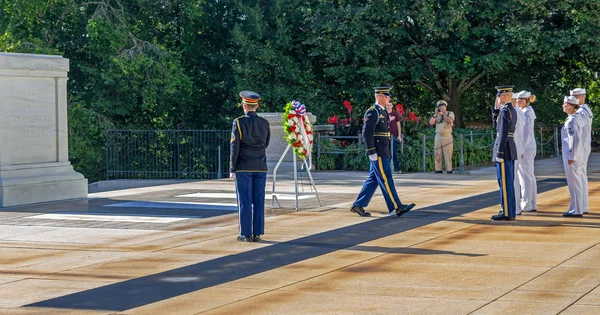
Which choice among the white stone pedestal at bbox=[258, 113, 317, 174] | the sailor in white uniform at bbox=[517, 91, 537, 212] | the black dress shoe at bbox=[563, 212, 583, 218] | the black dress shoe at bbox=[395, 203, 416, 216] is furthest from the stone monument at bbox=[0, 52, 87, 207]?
the black dress shoe at bbox=[563, 212, 583, 218]

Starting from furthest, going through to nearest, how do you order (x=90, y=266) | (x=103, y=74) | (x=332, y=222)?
1. (x=103, y=74)
2. (x=332, y=222)
3. (x=90, y=266)

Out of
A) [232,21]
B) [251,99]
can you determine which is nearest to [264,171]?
[251,99]

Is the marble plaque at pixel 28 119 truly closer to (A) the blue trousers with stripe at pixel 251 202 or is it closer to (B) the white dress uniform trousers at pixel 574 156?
(A) the blue trousers with stripe at pixel 251 202

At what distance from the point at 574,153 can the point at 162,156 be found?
1840cm

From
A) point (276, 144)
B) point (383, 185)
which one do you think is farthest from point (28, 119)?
point (276, 144)

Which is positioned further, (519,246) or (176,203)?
(176,203)

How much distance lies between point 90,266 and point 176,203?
6.41 meters

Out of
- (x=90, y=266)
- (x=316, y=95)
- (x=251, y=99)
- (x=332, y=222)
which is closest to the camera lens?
(x=90, y=266)

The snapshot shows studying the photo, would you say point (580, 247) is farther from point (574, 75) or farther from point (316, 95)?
point (574, 75)

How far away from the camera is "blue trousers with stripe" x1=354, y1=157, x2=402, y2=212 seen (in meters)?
13.4

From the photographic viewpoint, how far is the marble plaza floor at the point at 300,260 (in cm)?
759

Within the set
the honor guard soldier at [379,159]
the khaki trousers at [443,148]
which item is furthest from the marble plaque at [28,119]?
the khaki trousers at [443,148]

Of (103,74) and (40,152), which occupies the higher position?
(103,74)

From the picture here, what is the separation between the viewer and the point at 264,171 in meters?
11.4
